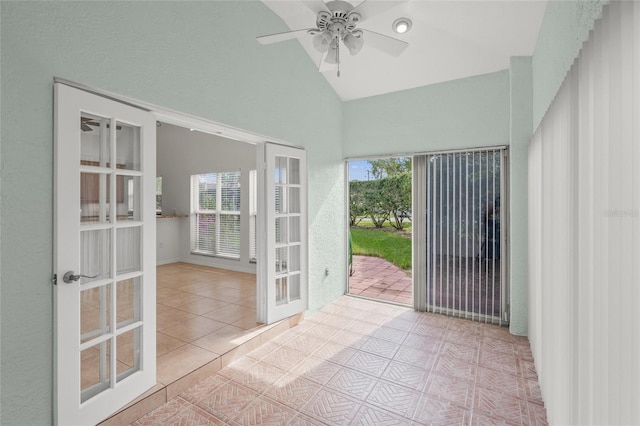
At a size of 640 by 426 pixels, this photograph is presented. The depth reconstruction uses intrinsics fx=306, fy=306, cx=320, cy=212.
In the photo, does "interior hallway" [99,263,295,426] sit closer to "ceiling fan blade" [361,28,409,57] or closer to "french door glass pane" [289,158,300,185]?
"french door glass pane" [289,158,300,185]

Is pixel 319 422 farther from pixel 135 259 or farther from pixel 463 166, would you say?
pixel 463 166

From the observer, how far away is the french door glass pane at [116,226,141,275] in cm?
208

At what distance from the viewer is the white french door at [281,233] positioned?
3328 mm

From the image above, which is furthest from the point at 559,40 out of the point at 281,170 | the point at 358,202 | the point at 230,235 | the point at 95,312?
the point at 358,202

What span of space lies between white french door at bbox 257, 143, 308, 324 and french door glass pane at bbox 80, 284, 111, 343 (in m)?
1.56

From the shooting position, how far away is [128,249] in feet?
7.04

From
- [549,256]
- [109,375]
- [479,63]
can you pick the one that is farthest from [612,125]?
[479,63]

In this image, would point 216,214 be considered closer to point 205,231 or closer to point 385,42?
point 205,231

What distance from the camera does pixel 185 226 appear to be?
6.69 meters

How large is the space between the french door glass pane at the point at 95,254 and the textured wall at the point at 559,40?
2708 millimetres

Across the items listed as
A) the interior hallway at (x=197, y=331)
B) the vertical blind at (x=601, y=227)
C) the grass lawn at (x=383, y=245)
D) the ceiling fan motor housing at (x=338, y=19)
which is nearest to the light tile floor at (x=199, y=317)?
the interior hallway at (x=197, y=331)

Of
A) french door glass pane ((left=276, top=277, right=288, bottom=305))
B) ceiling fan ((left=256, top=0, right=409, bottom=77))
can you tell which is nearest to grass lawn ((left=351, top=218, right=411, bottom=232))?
french door glass pane ((left=276, top=277, right=288, bottom=305))

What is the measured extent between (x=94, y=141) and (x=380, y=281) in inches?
198

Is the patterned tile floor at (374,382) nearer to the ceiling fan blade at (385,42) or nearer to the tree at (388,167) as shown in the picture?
the ceiling fan blade at (385,42)
